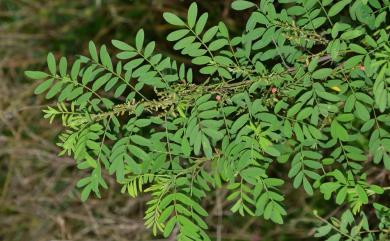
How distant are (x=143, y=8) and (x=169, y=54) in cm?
50

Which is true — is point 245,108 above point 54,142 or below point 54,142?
below

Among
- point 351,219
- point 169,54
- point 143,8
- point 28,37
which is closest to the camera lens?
point 351,219

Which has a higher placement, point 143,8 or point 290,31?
point 143,8

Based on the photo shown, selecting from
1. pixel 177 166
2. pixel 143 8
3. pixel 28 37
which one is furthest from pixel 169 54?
pixel 177 166

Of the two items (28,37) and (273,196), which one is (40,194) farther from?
(273,196)

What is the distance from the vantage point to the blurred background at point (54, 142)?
3.72 metres

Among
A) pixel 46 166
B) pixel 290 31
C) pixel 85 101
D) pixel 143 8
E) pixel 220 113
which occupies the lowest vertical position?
pixel 220 113

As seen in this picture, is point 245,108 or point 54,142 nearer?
point 245,108

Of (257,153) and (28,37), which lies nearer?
(257,153)

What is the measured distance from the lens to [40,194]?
4.09m

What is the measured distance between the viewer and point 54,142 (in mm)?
Answer: 4020

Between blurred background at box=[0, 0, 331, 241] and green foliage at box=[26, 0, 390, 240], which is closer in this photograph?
green foliage at box=[26, 0, 390, 240]

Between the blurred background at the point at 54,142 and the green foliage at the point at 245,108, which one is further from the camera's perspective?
the blurred background at the point at 54,142

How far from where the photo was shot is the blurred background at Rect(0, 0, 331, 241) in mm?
3721
